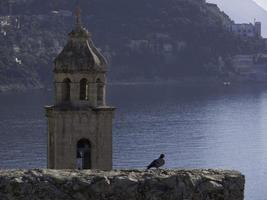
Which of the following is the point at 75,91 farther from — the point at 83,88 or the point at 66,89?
the point at 66,89

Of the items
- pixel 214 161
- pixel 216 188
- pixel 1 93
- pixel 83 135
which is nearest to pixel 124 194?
pixel 216 188

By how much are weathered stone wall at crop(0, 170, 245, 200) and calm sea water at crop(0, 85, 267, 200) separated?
46.5 meters

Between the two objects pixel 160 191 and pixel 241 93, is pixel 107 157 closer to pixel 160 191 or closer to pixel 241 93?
pixel 160 191

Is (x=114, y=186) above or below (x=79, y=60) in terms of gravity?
below

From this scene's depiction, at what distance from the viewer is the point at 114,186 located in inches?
401

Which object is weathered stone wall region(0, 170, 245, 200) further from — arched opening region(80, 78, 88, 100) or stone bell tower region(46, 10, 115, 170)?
arched opening region(80, 78, 88, 100)

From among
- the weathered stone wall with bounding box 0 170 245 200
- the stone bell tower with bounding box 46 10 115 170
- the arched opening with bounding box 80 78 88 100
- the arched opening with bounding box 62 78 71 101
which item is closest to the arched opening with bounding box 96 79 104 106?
the stone bell tower with bounding box 46 10 115 170

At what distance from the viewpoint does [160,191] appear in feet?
33.6

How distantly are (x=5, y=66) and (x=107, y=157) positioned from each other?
155m

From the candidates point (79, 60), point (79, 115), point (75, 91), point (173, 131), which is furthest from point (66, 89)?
point (173, 131)

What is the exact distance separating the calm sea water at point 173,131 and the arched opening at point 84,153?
38.1m

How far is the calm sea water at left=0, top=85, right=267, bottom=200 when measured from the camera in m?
72.4

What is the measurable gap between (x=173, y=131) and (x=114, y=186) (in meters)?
87.5

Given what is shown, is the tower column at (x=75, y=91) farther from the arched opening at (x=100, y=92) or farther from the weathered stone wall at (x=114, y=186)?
the weathered stone wall at (x=114, y=186)
